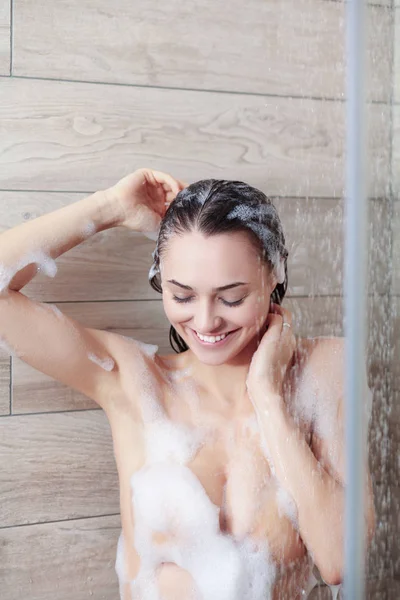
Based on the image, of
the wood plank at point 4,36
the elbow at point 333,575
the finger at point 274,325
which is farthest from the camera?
the wood plank at point 4,36

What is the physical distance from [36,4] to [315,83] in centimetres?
55

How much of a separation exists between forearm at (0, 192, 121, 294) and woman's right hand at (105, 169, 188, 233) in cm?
2

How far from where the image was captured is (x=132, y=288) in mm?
1377

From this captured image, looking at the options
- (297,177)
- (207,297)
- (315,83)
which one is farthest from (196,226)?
(315,83)

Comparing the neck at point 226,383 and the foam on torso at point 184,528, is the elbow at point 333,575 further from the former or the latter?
the neck at point 226,383

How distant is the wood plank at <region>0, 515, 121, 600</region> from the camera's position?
4.45ft

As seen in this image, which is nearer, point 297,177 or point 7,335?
point 7,335

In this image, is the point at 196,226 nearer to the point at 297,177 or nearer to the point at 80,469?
the point at 297,177

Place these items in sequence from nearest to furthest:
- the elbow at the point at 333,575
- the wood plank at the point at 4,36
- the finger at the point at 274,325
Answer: the elbow at the point at 333,575 → the finger at the point at 274,325 → the wood plank at the point at 4,36

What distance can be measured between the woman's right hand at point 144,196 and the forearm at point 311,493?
1.24ft

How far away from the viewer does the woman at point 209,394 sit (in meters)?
1.08

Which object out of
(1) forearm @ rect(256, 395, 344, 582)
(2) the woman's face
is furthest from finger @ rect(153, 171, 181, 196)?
(1) forearm @ rect(256, 395, 344, 582)

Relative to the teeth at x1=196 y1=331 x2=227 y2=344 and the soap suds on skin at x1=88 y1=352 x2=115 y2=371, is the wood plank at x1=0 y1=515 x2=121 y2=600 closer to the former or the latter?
the soap suds on skin at x1=88 y1=352 x2=115 y2=371

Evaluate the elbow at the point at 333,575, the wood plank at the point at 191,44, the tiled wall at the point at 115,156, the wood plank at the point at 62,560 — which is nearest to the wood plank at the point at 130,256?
the tiled wall at the point at 115,156
